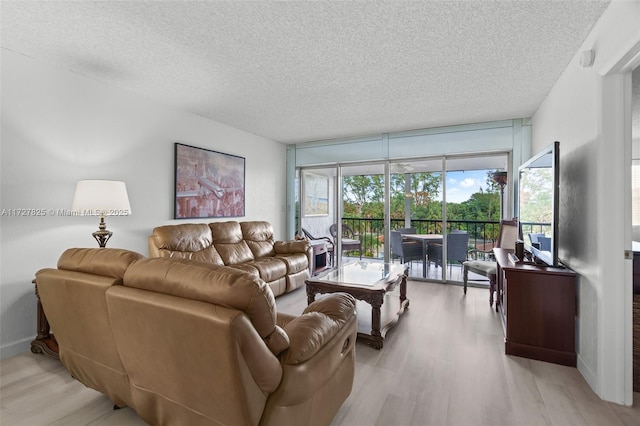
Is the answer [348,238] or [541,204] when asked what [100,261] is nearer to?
[541,204]

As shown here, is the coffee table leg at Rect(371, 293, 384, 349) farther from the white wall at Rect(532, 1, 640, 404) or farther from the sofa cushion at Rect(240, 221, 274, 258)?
the sofa cushion at Rect(240, 221, 274, 258)

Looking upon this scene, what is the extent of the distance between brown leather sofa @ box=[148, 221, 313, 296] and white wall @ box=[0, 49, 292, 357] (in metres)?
0.40

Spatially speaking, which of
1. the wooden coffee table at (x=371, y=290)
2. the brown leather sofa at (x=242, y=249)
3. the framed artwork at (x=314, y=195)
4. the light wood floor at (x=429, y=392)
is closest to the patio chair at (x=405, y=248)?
the wooden coffee table at (x=371, y=290)

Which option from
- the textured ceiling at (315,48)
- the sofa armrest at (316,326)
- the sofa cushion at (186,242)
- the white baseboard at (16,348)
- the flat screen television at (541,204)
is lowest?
the white baseboard at (16,348)

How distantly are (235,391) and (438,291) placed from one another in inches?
148

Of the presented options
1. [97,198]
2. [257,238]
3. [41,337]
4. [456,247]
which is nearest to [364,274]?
[257,238]

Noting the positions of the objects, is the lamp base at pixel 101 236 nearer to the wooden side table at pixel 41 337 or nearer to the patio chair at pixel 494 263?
the wooden side table at pixel 41 337

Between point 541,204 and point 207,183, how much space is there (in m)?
3.98

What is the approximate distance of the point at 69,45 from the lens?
7.87 ft

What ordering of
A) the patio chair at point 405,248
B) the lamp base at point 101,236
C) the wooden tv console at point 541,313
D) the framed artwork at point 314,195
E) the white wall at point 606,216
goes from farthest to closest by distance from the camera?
the framed artwork at point 314,195, the patio chair at point 405,248, the lamp base at point 101,236, the wooden tv console at point 541,313, the white wall at point 606,216

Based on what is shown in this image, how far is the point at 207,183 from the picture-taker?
433cm

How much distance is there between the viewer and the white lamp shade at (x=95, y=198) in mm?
2590

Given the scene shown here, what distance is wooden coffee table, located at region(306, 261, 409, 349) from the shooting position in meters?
2.60

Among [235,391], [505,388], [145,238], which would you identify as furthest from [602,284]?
[145,238]
